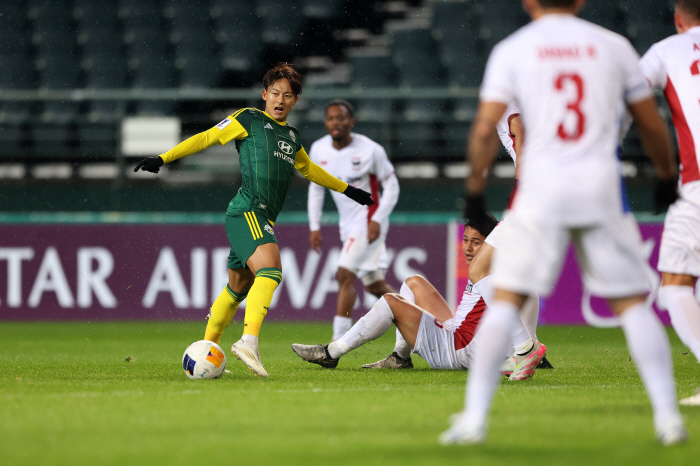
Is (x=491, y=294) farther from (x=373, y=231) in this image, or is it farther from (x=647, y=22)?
(x=647, y=22)

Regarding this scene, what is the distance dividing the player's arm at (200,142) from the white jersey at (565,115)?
9.27ft

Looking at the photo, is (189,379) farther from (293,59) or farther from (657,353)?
(293,59)

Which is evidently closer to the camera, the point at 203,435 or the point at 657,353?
the point at 657,353

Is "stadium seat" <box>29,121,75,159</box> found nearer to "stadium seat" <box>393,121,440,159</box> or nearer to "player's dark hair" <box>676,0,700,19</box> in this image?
"stadium seat" <box>393,121,440,159</box>

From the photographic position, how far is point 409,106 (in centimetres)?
1373

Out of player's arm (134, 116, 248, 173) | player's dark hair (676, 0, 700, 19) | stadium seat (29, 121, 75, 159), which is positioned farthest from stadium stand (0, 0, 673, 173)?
player's dark hair (676, 0, 700, 19)

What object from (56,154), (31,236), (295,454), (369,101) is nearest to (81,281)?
(31,236)

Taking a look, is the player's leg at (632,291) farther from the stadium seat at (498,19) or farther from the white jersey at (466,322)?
the stadium seat at (498,19)

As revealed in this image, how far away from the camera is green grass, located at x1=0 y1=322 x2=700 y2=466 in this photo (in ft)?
9.92

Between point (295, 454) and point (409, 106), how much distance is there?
1108 cm

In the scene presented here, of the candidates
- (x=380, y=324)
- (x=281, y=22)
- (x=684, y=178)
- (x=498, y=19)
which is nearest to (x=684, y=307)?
(x=684, y=178)

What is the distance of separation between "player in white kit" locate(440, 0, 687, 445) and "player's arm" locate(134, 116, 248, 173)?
280 centimetres

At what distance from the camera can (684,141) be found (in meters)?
4.63

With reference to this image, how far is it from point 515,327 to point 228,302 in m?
1.88
